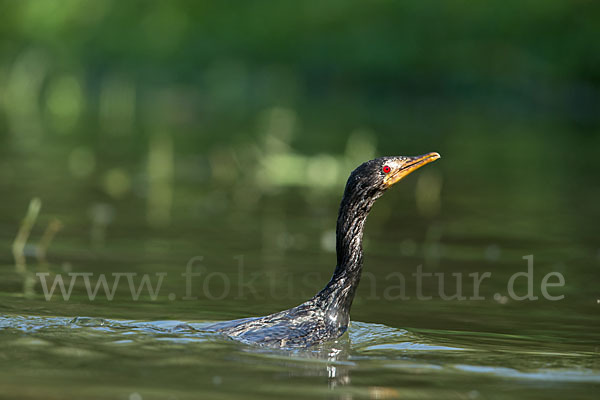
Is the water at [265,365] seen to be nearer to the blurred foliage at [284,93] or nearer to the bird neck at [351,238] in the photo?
the bird neck at [351,238]

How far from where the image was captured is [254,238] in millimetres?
11391

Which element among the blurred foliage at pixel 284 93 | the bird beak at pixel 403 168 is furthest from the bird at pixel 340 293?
the blurred foliage at pixel 284 93

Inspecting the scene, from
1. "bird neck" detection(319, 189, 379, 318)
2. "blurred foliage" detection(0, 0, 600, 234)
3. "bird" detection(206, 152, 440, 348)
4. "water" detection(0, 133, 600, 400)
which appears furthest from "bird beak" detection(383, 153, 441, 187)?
"blurred foliage" detection(0, 0, 600, 234)

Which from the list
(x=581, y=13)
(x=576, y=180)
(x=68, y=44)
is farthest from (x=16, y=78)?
(x=576, y=180)

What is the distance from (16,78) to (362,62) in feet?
34.8

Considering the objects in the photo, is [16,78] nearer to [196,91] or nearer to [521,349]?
[196,91]

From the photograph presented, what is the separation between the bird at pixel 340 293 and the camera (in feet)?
22.5

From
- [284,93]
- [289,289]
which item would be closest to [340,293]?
[289,289]

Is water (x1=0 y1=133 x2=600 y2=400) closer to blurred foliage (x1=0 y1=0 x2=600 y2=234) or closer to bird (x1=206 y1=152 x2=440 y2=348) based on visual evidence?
bird (x1=206 y1=152 x2=440 y2=348)

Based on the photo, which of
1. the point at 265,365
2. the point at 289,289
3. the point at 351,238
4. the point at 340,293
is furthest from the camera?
the point at 289,289

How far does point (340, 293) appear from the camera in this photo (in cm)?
748

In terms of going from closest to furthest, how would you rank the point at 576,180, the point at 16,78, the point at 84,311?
1. the point at 84,311
2. the point at 576,180
3. the point at 16,78

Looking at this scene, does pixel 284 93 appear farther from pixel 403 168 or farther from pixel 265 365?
pixel 265 365

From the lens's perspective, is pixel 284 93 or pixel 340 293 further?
pixel 284 93
